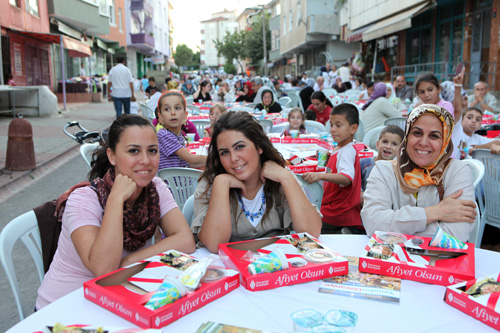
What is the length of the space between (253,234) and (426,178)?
104 centimetres

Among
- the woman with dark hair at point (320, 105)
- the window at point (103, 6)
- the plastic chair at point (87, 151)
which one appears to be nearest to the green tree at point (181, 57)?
the window at point (103, 6)

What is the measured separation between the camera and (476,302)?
1435 millimetres

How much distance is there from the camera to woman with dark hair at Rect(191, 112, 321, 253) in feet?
7.72

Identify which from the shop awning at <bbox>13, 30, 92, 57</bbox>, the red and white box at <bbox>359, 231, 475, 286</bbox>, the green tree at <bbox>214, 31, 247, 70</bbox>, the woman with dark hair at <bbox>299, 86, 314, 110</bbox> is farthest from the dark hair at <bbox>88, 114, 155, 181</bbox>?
the green tree at <bbox>214, 31, 247, 70</bbox>

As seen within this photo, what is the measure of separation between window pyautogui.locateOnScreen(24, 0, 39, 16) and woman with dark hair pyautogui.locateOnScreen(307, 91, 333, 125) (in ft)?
49.4

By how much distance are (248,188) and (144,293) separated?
3.80ft

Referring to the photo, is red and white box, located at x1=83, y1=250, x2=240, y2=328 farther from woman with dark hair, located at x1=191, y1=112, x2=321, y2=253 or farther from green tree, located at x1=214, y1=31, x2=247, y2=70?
green tree, located at x1=214, y1=31, x2=247, y2=70

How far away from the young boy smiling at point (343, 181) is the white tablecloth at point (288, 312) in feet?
6.60

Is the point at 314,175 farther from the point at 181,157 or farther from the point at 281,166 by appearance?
the point at 181,157

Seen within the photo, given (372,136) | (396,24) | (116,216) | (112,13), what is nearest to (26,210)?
(116,216)

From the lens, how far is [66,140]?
10.7 m

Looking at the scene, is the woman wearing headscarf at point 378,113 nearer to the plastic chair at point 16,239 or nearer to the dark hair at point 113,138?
the dark hair at point 113,138

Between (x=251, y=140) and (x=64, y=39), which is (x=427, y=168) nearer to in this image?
(x=251, y=140)

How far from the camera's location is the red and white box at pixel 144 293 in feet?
4.50
